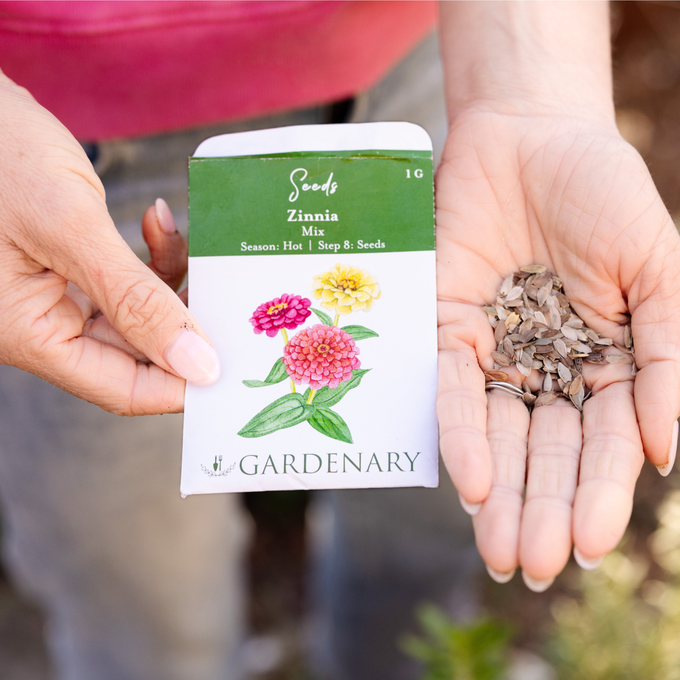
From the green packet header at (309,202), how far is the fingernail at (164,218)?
0.11 ft

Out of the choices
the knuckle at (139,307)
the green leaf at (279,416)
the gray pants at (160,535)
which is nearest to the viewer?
the knuckle at (139,307)

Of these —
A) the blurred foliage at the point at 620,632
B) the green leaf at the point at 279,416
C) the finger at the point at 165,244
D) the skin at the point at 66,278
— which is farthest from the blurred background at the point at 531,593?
the green leaf at the point at 279,416

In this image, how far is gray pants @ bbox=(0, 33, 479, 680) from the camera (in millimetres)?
1207

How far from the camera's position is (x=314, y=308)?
0.99m

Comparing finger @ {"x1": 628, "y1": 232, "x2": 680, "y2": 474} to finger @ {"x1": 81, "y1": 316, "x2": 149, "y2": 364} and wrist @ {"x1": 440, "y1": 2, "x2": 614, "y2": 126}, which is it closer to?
wrist @ {"x1": 440, "y1": 2, "x2": 614, "y2": 126}

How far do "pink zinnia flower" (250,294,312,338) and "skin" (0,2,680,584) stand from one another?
137mm

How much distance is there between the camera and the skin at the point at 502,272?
78 cm

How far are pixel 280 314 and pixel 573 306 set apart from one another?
0.49m

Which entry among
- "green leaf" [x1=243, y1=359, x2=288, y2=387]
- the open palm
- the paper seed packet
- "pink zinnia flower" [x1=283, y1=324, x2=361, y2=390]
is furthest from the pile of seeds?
"green leaf" [x1=243, y1=359, x2=288, y2=387]

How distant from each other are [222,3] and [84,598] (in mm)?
1417

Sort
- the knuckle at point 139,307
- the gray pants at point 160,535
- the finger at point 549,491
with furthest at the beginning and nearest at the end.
→ the gray pants at point 160,535 → the knuckle at point 139,307 → the finger at point 549,491

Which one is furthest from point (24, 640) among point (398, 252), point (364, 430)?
point (398, 252)

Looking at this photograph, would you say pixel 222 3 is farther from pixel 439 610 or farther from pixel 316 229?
pixel 439 610

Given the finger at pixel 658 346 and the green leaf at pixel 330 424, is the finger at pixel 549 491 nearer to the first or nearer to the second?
the finger at pixel 658 346
